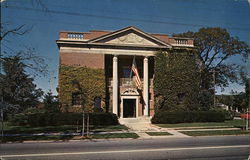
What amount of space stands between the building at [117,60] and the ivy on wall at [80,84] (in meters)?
0.10

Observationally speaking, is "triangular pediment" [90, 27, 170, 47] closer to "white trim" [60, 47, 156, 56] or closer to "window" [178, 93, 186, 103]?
"white trim" [60, 47, 156, 56]

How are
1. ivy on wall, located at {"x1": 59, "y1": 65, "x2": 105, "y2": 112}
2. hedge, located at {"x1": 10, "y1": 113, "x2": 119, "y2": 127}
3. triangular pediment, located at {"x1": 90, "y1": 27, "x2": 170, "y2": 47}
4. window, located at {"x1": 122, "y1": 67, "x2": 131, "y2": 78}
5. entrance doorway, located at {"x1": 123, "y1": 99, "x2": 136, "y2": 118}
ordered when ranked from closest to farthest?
hedge, located at {"x1": 10, "y1": 113, "x2": 119, "y2": 127} → ivy on wall, located at {"x1": 59, "y1": 65, "x2": 105, "y2": 112} → triangular pediment, located at {"x1": 90, "y1": 27, "x2": 170, "y2": 47} → entrance doorway, located at {"x1": 123, "y1": 99, "x2": 136, "y2": 118} → window, located at {"x1": 122, "y1": 67, "x2": 131, "y2": 78}

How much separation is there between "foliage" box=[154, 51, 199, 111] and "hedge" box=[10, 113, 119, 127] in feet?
24.3

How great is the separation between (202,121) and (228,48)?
1364cm

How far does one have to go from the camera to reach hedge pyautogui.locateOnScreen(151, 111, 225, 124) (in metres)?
18.9

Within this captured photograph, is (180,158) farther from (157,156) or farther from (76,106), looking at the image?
(76,106)

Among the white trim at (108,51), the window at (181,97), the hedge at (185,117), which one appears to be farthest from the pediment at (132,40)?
the hedge at (185,117)

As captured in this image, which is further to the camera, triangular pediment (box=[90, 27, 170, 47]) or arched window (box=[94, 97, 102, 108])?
triangular pediment (box=[90, 27, 170, 47])

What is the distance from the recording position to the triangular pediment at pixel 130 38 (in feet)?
73.6

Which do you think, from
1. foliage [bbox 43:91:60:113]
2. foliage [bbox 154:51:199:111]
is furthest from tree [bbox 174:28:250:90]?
foliage [bbox 43:91:60:113]

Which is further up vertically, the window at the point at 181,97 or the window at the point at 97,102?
the window at the point at 181,97

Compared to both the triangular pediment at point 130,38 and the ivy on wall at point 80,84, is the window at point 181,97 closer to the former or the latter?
the triangular pediment at point 130,38

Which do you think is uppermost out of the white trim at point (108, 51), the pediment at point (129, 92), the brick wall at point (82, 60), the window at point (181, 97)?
the white trim at point (108, 51)

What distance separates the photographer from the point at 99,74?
21969 millimetres
